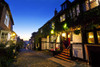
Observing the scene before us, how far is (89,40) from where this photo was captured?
661 centimetres

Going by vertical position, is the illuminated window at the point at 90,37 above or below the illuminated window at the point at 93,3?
below

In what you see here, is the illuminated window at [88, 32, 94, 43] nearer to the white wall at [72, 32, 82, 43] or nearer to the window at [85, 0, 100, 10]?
the white wall at [72, 32, 82, 43]

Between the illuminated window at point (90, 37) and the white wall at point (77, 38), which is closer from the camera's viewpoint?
the illuminated window at point (90, 37)

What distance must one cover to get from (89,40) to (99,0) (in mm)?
4450

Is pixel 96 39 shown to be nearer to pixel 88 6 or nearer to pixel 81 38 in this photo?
pixel 81 38

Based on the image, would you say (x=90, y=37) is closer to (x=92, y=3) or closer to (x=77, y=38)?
(x=77, y=38)

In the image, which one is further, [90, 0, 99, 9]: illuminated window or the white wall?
the white wall

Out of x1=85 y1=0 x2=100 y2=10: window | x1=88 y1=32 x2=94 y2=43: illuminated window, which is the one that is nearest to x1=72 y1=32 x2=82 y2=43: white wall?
x1=88 y1=32 x2=94 y2=43: illuminated window

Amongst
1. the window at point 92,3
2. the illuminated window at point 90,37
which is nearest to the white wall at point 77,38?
the illuminated window at point 90,37

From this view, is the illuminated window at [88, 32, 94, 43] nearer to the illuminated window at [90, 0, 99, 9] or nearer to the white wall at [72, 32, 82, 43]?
the white wall at [72, 32, 82, 43]

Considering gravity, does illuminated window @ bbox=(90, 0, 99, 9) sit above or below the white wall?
above

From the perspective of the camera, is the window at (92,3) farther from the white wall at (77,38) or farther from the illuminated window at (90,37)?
the white wall at (77,38)

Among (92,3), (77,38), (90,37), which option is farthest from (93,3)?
(77,38)

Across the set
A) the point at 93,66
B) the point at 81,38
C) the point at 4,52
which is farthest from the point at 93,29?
the point at 4,52
